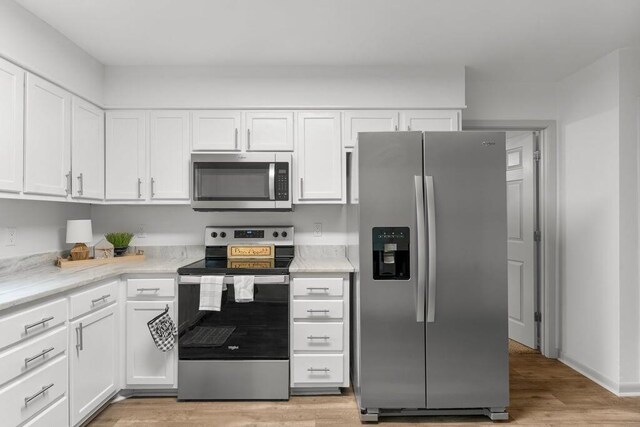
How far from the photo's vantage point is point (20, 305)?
65.8 inches

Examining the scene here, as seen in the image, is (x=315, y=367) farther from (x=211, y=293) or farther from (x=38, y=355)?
(x=38, y=355)

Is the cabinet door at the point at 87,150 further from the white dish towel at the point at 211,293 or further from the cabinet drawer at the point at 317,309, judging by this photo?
the cabinet drawer at the point at 317,309

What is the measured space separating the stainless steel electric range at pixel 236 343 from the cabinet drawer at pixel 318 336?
78 mm

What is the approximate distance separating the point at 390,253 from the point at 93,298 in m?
1.75

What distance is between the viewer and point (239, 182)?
2.88 m

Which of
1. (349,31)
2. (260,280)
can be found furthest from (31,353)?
(349,31)

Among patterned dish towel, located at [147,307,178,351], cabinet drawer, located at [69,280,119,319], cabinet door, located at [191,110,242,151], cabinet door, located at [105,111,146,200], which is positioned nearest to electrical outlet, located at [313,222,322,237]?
cabinet door, located at [191,110,242,151]

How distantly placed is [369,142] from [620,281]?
2.02m

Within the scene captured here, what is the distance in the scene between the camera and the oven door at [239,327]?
2.49 meters

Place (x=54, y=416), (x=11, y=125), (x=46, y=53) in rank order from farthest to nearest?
(x=46, y=53)
(x=11, y=125)
(x=54, y=416)

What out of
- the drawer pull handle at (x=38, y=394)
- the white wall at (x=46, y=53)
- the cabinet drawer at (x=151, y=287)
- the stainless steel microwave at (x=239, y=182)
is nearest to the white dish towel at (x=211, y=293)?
the cabinet drawer at (x=151, y=287)

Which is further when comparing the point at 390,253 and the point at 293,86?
the point at 293,86

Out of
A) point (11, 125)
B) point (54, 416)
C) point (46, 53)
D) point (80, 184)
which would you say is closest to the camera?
point (54, 416)

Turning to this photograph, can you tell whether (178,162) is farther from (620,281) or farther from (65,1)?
(620,281)
